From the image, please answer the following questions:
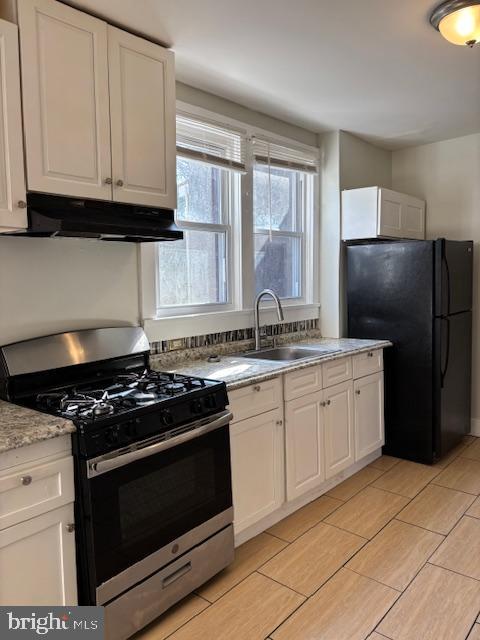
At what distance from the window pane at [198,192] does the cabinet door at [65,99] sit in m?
0.83

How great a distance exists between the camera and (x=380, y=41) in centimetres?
231

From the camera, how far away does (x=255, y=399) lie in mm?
2420

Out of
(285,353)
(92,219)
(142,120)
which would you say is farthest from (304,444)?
(142,120)

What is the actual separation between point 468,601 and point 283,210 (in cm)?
263

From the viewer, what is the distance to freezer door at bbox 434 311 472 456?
133 inches

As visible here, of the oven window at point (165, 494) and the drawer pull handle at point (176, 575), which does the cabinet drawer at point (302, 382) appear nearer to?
the oven window at point (165, 494)

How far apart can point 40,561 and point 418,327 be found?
2744mm

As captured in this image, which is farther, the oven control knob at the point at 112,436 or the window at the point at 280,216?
the window at the point at 280,216

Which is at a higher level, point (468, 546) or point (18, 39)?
point (18, 39)

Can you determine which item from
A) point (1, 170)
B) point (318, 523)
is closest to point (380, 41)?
point (1, 170)

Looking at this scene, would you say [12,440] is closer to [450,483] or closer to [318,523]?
[318,523]

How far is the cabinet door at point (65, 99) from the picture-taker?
1.82 m

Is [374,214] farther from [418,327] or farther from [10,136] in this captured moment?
[10,136]

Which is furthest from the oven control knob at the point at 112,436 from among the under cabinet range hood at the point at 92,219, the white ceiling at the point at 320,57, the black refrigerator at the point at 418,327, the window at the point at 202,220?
the black refrigerator at the point at 418,327
